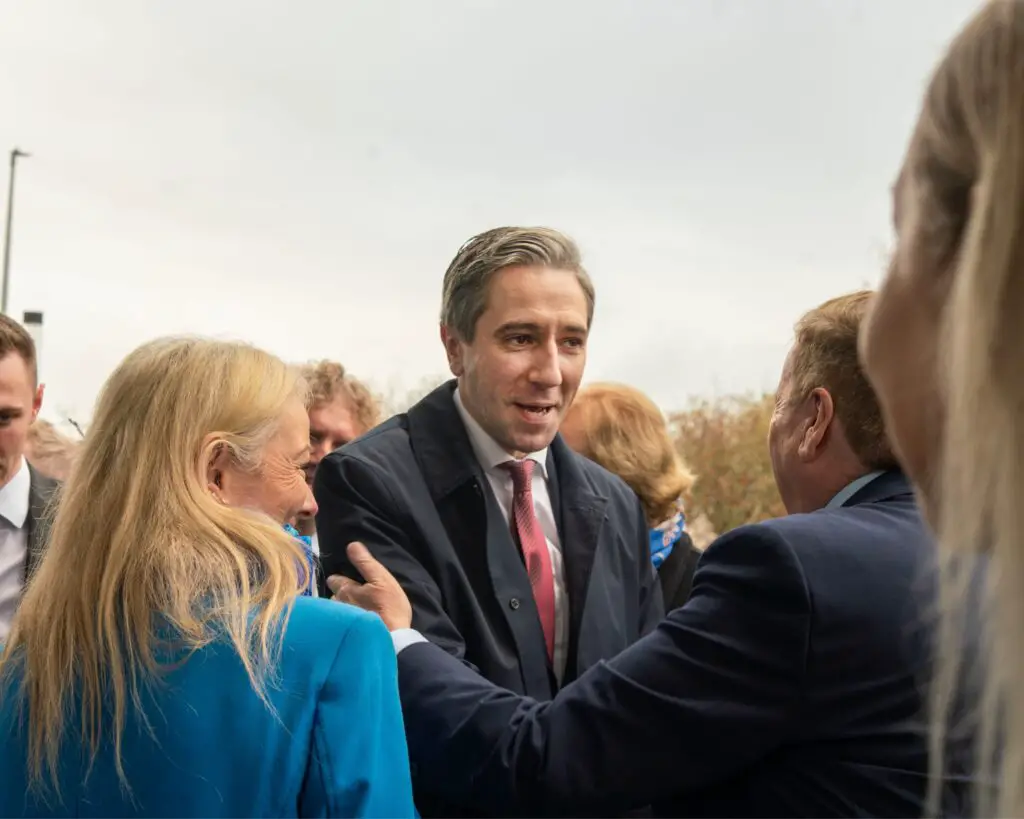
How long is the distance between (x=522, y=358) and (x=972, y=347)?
259 cm

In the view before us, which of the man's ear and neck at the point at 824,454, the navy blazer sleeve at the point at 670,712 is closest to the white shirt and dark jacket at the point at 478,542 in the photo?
the navy blazer sleeve at the point at 670,712

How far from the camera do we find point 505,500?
3.29m

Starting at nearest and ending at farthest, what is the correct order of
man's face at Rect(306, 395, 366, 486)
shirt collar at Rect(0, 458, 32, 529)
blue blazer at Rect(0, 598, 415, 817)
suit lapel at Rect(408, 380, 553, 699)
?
1. blue blazer at Rect(0, 598, 415, 817)
2. suit lapel at Rect(408, 380, 553, 699)
3. shirt collar at Rect(0, 458, 32, 529)
4. man's face at Rect(306, 395, 366, 486)

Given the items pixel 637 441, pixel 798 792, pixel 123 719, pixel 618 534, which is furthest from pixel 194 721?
pixel 637 441

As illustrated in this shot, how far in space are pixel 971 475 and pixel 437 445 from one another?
2.46 meters

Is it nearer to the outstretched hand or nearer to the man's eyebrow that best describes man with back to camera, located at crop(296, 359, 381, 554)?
the man's eyebrow

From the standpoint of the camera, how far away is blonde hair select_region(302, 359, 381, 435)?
6078 millimetres

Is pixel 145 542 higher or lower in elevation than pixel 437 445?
lower

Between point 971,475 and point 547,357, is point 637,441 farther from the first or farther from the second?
point 971,475

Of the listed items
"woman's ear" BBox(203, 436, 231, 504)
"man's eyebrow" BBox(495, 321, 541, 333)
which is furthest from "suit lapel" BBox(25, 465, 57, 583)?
"woman's ear" BBox(203, 436, 231, 504)

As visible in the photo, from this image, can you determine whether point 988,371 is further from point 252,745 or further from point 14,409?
point 14,409

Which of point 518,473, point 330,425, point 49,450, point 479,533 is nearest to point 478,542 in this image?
point 479,533

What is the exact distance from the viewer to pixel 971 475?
2.63 feet

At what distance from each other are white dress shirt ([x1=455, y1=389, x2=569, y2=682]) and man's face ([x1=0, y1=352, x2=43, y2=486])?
1850mm
